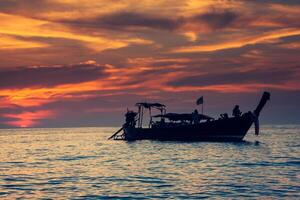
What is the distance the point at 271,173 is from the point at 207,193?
11.5 metres

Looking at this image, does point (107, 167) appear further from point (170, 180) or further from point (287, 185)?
point (287, 185)

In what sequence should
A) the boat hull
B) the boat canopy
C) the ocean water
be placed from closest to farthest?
the ocean water → the boat hull → the boat canopy

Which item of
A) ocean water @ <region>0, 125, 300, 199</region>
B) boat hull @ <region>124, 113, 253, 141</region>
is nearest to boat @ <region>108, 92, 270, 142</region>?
boat hull @ <region>124, 113, 253, 141</region>

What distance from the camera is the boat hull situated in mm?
73312

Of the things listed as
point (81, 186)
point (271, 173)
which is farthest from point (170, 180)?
point (271, 173)

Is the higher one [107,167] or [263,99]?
[263,99]

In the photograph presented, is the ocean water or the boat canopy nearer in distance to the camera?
the ocean water

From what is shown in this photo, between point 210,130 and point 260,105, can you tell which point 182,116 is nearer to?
point 210,130

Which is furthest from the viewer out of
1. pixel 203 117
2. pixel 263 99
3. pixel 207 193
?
pixel 203 117

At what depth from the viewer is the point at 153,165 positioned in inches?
1687

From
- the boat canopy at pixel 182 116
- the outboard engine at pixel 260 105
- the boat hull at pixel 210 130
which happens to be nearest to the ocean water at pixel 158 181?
the outboard engine at pixel 260 105

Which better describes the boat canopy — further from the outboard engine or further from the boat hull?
the outboard engine

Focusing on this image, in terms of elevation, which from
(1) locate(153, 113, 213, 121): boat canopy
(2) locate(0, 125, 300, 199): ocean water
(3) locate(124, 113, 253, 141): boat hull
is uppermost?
(1) locate(153, 113, 213, 121): boat canopy

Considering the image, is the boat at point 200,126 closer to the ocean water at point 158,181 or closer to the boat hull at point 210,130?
the boat hull at point 210,130
